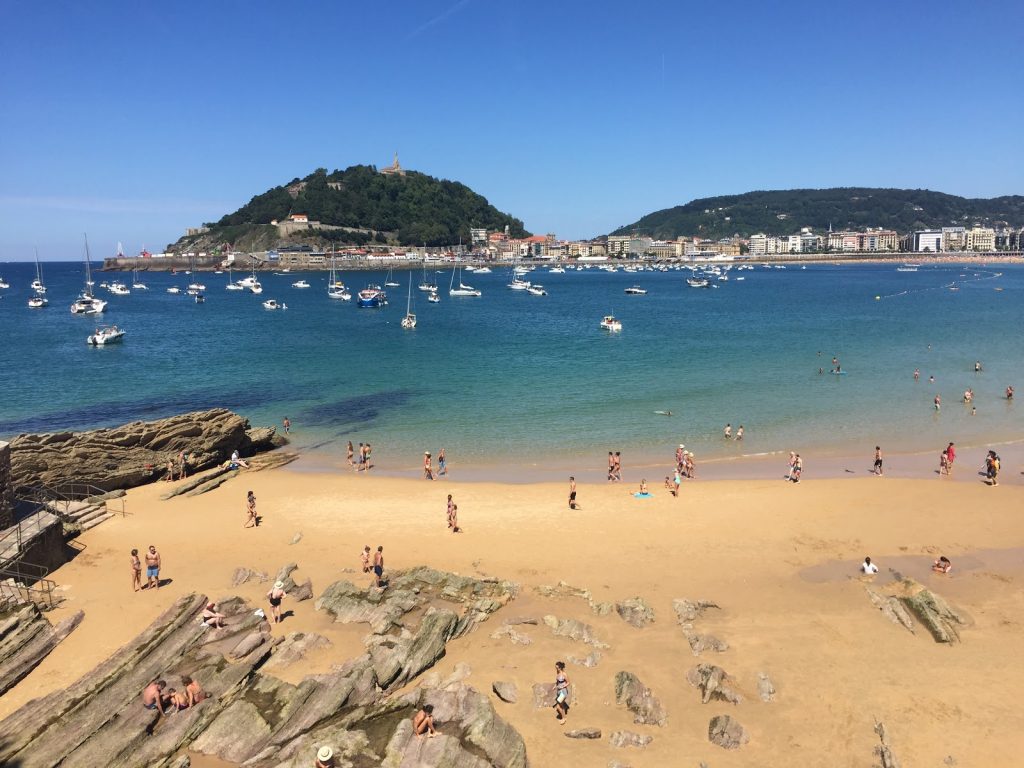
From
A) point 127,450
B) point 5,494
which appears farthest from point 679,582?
point 127,450

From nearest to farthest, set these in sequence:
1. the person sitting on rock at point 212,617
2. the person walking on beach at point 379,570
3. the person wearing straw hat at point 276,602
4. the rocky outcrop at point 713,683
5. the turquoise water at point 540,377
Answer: the rocky outcrop at point 713,683 < the person sitting on rock at point 212,617 < the person wearing straw hat at point 276,602 < the person walking on beach at point 379,570 < the turquoise water at point 540,377

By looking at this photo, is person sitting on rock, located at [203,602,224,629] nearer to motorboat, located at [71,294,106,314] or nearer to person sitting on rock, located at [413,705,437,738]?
person sitting on rock, located at [413,705,437,738]

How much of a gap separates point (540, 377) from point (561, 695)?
33.9 m

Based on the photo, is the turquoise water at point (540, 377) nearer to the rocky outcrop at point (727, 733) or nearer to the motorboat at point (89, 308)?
the motorboat at point (89, 308)

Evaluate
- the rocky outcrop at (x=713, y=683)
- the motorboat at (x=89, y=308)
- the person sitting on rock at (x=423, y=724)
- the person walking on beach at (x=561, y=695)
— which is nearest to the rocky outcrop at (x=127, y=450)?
the person sitting on rock at (x=423, y=724)

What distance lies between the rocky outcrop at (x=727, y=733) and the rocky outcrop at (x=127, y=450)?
21.1m

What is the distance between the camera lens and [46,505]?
18.7 meters

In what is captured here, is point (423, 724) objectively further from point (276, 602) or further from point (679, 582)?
point (679, 582)

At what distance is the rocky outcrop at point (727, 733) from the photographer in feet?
33.8

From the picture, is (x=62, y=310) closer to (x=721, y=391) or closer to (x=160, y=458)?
(x=160, y=458)

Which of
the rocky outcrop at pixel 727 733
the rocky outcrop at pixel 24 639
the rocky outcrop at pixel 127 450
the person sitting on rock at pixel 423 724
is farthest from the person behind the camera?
the rocky outcrop at pixel 127 450

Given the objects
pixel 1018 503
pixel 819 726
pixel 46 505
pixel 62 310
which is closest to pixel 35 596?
pixel 46 505

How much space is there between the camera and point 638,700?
36.8ft

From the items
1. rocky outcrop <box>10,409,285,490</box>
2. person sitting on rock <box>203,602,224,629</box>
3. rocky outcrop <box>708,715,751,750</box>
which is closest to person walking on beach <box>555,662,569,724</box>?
rocky outcrop <box>708,715,751,750</box>
